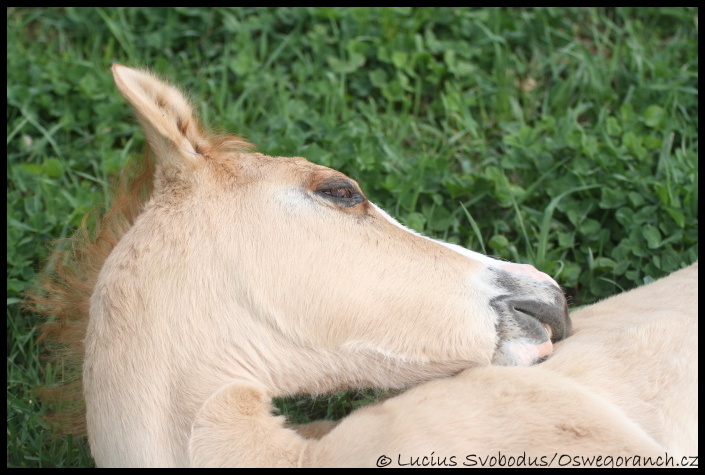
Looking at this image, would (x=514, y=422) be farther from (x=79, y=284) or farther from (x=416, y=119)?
(x=416, y=119)

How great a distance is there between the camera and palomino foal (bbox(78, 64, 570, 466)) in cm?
248

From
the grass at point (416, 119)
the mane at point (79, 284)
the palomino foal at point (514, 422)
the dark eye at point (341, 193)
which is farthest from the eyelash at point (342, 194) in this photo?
the grass at point (416, 119)

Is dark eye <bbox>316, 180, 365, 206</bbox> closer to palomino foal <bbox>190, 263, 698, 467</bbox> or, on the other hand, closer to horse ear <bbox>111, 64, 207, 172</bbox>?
horse ear <bbox>111, 64, 207, 172</bbox>

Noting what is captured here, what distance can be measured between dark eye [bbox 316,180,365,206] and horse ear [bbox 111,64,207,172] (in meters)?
0.47

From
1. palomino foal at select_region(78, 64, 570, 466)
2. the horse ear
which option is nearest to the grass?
the horse ear

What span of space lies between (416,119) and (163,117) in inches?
104

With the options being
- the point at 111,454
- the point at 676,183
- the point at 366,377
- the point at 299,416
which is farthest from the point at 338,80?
the point at 111,454

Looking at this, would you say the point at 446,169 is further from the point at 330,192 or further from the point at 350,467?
the point at 350,467

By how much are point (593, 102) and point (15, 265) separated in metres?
3.56

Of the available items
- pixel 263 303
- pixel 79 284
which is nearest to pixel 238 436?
pixel 263 303

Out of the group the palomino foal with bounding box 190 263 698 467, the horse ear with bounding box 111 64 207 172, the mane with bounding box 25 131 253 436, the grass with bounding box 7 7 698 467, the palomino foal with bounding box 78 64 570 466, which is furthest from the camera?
the grass with bounding box 7 7 698 467

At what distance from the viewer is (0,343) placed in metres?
3.81

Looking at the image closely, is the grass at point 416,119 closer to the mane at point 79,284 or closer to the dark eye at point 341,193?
the mane at point 79,284

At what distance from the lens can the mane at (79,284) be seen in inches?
116
